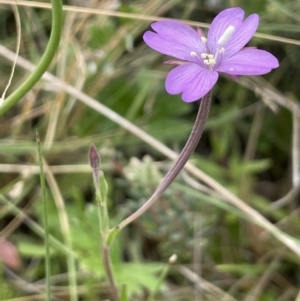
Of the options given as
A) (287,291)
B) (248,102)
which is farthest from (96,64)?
(287,291)

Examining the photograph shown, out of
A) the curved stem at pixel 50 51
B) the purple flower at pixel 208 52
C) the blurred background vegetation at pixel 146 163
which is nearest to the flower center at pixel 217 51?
the purple flower at pixel 208 52

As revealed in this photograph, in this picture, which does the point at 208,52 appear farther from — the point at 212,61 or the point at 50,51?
the point at 50,51

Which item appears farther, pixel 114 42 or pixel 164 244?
pixel 114 42

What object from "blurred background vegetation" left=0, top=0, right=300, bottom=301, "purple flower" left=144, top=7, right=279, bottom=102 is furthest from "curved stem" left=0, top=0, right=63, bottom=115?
"blurred background vegetation" left=0, top=0, right=300, bottom=301

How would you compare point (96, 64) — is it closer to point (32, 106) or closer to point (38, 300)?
point (32, 106)

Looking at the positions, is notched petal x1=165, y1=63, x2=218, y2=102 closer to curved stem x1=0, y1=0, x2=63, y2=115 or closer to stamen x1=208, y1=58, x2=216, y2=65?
stamen x1=208, y1=58, x2=216, y2=65

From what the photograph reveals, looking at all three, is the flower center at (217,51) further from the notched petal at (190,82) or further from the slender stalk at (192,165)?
the slender stalk at (192,165)

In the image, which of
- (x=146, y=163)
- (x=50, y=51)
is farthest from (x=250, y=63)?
(x=146, y=163)
